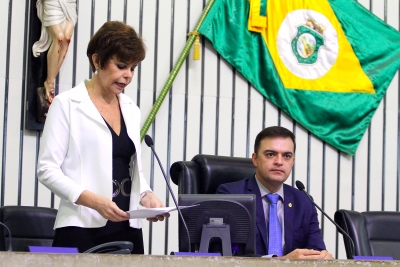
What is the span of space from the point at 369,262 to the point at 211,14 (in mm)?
3096

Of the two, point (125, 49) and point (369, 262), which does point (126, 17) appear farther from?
point (369, 262)

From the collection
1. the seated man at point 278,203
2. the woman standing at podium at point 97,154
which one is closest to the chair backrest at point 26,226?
the woman standing at podium at point 97,154

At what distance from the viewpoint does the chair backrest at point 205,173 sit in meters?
3.16

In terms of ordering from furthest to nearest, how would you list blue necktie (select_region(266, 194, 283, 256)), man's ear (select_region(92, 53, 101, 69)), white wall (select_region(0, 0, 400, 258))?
white wall (select_region(0, 0, 400, 258)) → blue necktie (select_region(266, 194, 283, 256)) → man's ear (select_region(92, 53, 101, 69))

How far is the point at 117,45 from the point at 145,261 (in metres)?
1.26

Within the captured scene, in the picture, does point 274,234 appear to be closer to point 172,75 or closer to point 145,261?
point 145,261

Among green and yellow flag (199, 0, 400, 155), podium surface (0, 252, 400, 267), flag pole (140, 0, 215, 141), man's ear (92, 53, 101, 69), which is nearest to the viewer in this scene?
podium surface (0, 252, 400, 267)

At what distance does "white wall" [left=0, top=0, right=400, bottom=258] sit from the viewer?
429cm

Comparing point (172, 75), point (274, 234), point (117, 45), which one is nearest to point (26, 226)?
point (117, 45)

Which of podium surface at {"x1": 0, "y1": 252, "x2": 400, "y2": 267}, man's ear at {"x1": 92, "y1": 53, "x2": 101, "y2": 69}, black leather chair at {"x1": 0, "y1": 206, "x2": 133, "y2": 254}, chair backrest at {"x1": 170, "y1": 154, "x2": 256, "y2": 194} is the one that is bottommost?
black leather chair at {"x1": 0, "y1": 206, "x2": 133, "y2": 254}

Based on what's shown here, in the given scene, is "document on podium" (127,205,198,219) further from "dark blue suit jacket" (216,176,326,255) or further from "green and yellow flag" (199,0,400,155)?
"green and yellow flag" (199,0,400,155)

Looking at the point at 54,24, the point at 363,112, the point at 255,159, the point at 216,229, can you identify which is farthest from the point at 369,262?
the point at 363,112

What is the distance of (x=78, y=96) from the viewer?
2.77m

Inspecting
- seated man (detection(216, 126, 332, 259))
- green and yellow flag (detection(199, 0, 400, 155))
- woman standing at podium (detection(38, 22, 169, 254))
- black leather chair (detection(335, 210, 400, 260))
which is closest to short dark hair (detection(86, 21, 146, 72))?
woman standing at podium (detection(38, 22, 169, 254))
